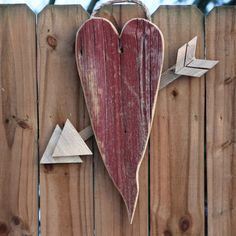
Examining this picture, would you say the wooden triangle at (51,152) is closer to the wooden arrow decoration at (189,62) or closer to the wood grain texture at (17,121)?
the wood grain texture at (17,121)

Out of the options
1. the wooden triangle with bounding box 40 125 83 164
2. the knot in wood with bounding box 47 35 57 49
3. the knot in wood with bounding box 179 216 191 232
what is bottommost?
the knot in wood with bounding box 179 216 191 232

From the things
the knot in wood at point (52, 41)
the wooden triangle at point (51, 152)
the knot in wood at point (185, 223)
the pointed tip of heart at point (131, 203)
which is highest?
the knot in wood at point (52, 41)

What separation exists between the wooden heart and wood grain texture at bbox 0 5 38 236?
19 cm

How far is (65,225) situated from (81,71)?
1.76ft

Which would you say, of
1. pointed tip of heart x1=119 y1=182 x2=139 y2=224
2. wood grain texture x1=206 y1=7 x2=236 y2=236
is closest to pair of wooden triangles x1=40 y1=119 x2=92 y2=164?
pointed tip of heart x1=119 y1=182 x2=139 y2=224

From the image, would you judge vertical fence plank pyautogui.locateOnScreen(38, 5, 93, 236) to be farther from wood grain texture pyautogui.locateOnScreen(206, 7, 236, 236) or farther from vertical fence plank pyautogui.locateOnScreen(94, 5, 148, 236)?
wood grain texture pyautogui.locateOnScreen(206, 7, 236, 236)

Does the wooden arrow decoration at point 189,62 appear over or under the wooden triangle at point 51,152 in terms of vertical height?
over

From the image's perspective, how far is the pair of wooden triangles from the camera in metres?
1.85

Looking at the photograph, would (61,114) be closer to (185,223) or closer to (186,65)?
(186,65)

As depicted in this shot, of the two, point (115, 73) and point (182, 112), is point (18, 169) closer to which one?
point (115, 73)

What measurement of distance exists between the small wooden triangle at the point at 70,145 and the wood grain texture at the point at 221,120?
449mm

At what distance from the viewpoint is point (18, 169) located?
1.88 m

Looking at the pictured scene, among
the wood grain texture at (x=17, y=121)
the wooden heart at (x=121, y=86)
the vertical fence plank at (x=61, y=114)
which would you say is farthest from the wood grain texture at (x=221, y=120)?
the wood grain texture at (x=17, y=121)

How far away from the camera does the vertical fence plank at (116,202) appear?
6.18 feet
